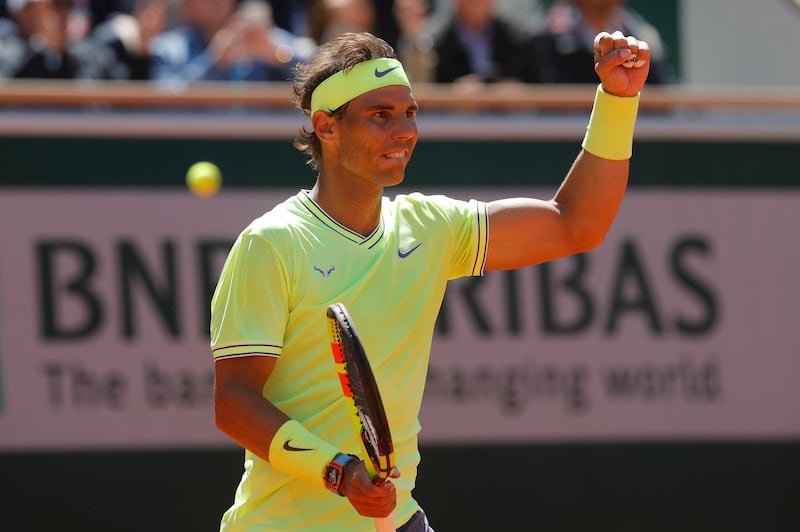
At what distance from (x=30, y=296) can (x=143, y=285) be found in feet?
1.75

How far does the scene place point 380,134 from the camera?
3352 millimetres

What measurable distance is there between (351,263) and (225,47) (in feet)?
14.5

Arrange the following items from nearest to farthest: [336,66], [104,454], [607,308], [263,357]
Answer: [263,357], [336,66], [104,454], [607,308]

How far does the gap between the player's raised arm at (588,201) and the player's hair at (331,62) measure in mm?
503

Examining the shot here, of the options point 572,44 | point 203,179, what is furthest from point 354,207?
point 572,44

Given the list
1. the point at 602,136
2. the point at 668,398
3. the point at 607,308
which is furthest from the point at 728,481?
the point at 602,136

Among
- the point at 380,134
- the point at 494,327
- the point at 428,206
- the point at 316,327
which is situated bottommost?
the point at 494,327

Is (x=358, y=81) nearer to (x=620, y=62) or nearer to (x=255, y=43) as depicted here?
(x=620, y=62)

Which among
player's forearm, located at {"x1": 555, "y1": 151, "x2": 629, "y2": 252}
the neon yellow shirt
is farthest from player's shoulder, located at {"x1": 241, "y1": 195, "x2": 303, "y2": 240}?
player's forearm, located at {"x1": 555, "y1": 151, "x2": 629, "y2": 252}

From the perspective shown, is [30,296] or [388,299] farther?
[30,296]

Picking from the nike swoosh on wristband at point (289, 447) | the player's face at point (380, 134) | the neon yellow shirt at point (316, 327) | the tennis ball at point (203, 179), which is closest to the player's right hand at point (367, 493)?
the nike swoosh on wristband at point (289, 447)

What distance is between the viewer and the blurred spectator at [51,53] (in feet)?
24.0

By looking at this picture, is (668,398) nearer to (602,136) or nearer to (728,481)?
(728,481)

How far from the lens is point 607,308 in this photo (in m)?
6.91
